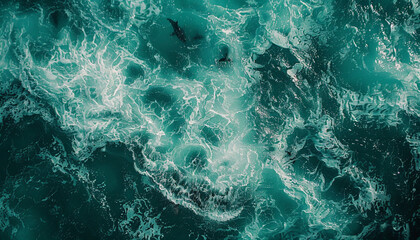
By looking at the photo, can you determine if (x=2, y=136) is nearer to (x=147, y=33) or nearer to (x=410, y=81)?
(x=147, y=33)

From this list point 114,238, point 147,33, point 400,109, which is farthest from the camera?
point 147,33

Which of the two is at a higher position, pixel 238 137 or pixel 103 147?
pixel 238 137

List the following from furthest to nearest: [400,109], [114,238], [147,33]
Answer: [147,33], [400,109], [114,238]

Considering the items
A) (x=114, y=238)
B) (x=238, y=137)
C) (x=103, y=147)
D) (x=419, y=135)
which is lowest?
(x=114, y=238)

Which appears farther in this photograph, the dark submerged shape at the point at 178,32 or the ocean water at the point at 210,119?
the dark submerged shape at the point at 178,32

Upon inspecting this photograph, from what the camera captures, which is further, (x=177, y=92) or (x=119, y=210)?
(x=177, y=92)

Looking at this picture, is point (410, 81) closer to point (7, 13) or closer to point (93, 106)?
point (93, 106)

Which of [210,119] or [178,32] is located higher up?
[178,32]

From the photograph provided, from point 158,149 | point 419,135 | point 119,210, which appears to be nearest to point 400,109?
point 419,135
